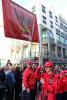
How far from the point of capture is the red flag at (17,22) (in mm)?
9894

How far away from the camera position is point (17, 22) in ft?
34.4

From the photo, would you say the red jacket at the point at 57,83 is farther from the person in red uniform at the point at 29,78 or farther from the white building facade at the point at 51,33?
the white building facade at the point at 51,33

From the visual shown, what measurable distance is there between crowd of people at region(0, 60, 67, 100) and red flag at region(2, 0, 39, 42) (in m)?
0.98

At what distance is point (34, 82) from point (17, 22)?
197cm

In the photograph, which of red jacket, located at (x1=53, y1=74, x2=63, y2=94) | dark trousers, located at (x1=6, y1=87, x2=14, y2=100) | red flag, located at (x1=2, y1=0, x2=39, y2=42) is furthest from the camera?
dark trousers, located at (x1=6, y1=87, x2=14, y2=100)

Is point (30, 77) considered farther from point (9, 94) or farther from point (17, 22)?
point (9, 94)

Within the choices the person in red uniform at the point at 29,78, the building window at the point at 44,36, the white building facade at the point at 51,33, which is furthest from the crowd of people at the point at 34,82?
the building window at the point at 44,36

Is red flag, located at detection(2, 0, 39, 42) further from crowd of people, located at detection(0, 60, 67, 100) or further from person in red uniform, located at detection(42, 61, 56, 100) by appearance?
person in red uniform, located at detection(42, 61, 56, 100)

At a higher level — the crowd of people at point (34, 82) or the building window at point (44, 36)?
the building window at point (44, 36)

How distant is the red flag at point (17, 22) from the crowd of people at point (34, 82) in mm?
977

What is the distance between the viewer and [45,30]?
63.3 meters

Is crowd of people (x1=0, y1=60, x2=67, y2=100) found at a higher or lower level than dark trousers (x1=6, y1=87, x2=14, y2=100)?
higher

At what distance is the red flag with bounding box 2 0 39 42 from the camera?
989 centimetres

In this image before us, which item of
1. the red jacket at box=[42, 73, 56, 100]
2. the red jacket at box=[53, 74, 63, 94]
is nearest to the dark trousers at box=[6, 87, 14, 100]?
the red jacket at box=[42, 73, 56, 100]
